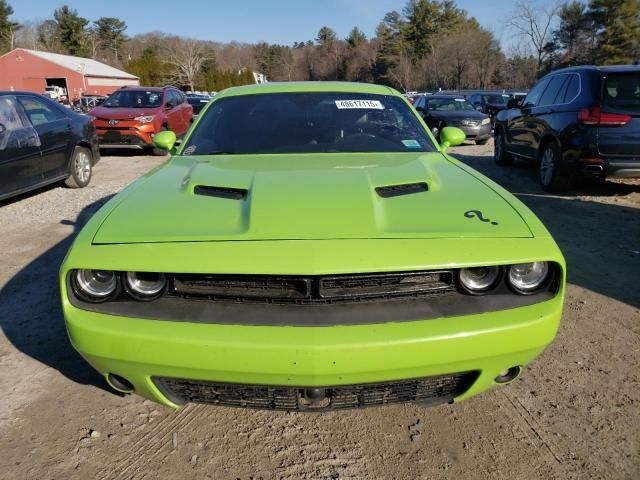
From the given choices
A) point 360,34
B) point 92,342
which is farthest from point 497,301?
point 360,34

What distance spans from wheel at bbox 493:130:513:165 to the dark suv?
6.19 ft

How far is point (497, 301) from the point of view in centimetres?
189

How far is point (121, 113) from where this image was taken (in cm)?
1077

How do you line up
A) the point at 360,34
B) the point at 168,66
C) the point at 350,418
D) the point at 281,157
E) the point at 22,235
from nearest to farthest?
the point at 350,418
the point at 281,157
the point at 22,235
the point at 168,66
the point at 360,34

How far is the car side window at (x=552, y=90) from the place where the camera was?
685cm

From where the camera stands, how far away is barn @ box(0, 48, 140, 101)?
55.1 metres

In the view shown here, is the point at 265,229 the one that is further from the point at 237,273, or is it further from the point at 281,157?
the point at 281,157

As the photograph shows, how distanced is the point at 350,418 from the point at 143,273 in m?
1.20

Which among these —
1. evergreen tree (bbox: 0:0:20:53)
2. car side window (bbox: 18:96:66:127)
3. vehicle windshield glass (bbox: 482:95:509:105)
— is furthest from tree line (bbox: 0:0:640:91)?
car side window (bbox: 18:96:66:127)

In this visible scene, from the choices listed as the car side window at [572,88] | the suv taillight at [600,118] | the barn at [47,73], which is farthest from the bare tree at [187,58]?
the suv taillight at [600,118]

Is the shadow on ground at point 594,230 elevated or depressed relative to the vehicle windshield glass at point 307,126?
depressed

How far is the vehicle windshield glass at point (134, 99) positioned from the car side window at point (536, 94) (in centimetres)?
825

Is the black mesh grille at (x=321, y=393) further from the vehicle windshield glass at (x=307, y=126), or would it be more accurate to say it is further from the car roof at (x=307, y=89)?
the car roof at (x=307, y=89)

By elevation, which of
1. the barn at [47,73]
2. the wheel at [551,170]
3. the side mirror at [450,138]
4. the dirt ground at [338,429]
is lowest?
the dirt ground at [338,429]
